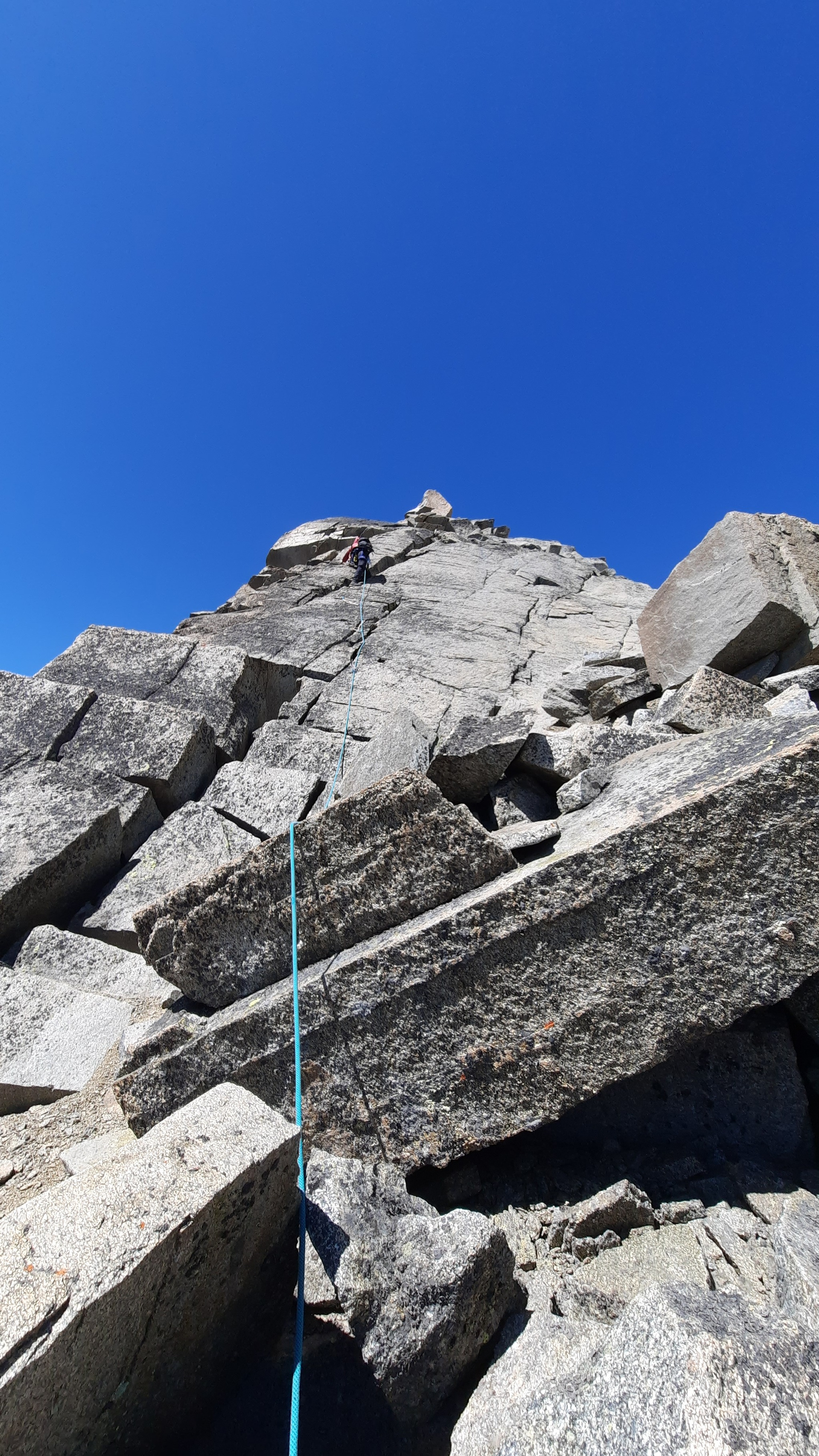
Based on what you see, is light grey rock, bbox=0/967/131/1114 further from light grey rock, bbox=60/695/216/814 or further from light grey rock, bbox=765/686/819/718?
light grey rock, bbox=765/686/819/718

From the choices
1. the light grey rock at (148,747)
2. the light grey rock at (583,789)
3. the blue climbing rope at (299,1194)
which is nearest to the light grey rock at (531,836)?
the light grey rock at (583,789)

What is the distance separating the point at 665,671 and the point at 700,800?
3.18m

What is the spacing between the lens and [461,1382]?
1.89 metres

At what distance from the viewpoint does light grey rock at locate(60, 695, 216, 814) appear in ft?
19.0

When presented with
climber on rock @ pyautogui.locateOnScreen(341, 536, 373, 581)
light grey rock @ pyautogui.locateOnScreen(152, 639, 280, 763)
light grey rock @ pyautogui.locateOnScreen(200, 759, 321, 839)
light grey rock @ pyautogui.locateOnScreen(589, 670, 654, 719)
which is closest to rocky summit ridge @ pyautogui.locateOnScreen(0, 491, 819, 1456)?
light grey rock @ pyautogui.locateOnScreen(589, 670, 654, 719)

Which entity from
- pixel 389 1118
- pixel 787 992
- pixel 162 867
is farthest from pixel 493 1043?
pixel 162 867

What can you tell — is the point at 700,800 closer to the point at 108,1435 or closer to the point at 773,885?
the point at 773,885

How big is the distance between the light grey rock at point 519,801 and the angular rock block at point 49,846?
119 inches

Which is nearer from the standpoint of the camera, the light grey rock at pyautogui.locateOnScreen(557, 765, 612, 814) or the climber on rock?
the light grey rock at pyautogui.locateOnScreen(557, 765, 612, 814)

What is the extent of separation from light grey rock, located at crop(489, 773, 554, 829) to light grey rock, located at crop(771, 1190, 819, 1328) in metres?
1.83

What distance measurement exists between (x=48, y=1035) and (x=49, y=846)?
150cm

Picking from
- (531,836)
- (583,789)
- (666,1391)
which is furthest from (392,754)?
(666,1391)

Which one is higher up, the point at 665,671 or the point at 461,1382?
the point at 665,671

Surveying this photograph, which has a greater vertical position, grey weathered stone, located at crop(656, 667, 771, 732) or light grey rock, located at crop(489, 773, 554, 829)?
grey weathered stone, located at crop(656, 667, 771, 732)
